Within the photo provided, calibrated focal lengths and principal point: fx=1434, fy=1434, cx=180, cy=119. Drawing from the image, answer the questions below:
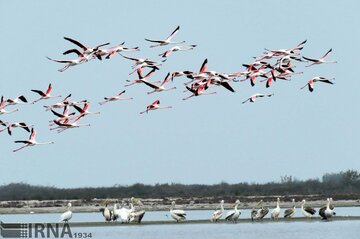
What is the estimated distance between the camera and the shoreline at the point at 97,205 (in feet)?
242

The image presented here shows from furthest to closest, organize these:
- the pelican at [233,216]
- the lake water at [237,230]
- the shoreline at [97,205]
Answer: the shoreline at [97,205], the pelican at [233,216], the lake water at [237,230]

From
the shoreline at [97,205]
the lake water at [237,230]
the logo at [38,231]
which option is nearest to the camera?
the lake water at [237,230]

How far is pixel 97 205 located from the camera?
78750 mm

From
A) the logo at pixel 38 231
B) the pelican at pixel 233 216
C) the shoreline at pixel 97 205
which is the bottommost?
the logo at pixel 38 231

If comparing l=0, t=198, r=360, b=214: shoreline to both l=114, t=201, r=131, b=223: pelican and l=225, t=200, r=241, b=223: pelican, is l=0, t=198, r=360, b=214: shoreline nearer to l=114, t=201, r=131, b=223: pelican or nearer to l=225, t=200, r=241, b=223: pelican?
l=225, t=200, r=241, b=223: pelican

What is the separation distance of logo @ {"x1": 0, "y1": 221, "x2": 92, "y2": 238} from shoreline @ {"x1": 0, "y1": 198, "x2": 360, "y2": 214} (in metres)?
19.5

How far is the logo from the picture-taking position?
163 ft

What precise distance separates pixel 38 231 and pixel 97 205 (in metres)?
27.8

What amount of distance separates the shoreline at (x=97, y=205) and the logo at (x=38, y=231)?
19.5 m

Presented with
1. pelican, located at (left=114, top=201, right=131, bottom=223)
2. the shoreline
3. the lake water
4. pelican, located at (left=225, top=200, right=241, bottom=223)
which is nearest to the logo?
the lake water

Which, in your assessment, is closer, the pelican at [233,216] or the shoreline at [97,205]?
the pelican at [233,216]

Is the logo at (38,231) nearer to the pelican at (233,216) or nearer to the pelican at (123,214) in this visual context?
the pelican at (123,214)

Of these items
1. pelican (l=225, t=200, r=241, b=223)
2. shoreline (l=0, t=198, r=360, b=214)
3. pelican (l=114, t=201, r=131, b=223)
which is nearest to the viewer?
pelican (l=114, t=201, r=131, b=223)

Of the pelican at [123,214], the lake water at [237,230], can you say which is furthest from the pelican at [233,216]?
the pelican at [123,214]
